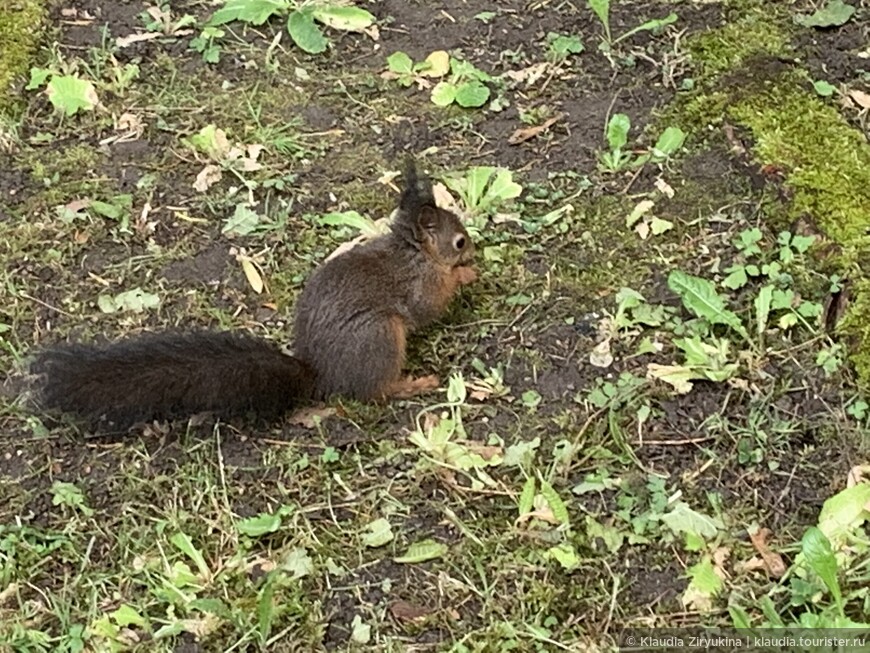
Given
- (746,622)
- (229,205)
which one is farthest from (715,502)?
(229,205)

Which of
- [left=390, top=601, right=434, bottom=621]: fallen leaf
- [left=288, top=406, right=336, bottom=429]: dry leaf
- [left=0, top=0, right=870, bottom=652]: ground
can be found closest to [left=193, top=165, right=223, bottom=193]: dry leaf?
[left=0, top=0, right=870, bottom=652]: ground

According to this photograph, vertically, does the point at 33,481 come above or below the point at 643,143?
below

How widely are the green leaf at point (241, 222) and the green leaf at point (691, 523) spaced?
1686 millimetres

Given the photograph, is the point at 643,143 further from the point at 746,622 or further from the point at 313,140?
the point at 746,622

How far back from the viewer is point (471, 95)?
4094 mm

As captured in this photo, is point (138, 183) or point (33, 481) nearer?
point (33, 481)

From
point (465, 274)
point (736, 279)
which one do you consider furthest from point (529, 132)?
point (736, 279)

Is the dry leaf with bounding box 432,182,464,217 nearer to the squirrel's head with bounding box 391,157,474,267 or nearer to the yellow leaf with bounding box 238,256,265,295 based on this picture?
the squirrel's head with bounding box 391,157,474,267

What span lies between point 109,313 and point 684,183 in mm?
1848

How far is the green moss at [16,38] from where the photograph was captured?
4.23m

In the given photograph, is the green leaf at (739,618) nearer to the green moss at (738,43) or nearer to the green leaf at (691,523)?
the green leaf at (691,523)

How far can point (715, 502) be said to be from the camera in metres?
2.78

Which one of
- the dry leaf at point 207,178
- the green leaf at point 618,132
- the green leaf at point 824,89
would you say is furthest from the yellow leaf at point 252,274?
the green leaf at point 824,89

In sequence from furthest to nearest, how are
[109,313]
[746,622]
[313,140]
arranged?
[313,140] → [109,313] → [746,622]
